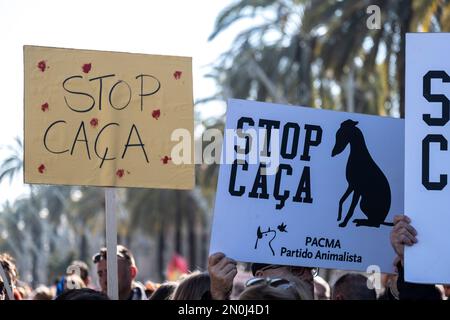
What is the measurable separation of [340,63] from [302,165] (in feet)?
51.7

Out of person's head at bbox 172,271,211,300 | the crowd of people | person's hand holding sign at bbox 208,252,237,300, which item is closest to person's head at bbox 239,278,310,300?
the crowd of people

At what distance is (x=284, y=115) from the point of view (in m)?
5.96

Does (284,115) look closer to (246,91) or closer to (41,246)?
(246,91)

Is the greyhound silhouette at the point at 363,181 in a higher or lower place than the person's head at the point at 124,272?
higher

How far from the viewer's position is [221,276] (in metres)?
5.17

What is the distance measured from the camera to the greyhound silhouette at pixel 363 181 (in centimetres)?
597

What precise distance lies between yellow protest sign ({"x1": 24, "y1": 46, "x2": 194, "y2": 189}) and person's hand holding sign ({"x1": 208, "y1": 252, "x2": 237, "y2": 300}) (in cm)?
99

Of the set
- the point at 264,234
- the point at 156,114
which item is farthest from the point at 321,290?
the point at 156,114

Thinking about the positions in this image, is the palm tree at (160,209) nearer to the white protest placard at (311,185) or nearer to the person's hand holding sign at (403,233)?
Result: the white protest placard at (311,185)

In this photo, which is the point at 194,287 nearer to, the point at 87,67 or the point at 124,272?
the point at 87,67

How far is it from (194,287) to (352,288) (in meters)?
1.83

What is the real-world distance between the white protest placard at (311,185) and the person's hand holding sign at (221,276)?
364 millimetres

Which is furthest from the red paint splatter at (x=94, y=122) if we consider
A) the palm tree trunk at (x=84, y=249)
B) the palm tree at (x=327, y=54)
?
the palm tree trunk at (x=84, y=249)
